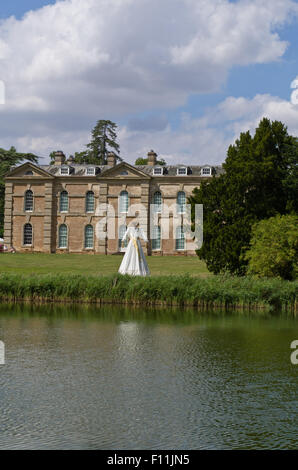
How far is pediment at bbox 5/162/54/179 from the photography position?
49094mm

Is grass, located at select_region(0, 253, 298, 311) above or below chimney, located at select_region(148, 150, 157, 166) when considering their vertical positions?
below

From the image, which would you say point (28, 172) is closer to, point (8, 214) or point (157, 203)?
point (8, 214)

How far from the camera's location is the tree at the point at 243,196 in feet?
92.3

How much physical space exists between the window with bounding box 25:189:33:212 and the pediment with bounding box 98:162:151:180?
20.7ft

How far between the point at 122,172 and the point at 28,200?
8.52 meters

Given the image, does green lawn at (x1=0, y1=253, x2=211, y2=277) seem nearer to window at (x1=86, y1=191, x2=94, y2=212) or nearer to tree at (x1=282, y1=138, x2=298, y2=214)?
tree at (x1=282, y1=138, x2=298, y2=214)

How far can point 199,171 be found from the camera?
160ft

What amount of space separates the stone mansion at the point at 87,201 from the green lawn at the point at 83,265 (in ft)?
25.4

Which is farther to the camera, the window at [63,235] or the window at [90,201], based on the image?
the window at [63,235]

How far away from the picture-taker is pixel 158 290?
2180 centimetres

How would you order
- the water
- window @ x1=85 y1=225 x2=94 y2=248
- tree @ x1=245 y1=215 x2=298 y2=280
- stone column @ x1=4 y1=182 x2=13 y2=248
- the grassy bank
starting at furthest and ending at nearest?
stone column @ x1=4 y1=182 x2=13 y2=248 < window @ x1=85 y1=225 x2=94 y2=248 < tree @ x1=245 y1=215 x2=298 y2=280 < the grassy bank < the water

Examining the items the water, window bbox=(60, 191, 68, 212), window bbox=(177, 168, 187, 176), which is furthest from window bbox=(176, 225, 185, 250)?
the water

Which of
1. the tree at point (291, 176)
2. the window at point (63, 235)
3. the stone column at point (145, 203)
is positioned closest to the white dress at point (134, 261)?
the tree at point (291, 176)

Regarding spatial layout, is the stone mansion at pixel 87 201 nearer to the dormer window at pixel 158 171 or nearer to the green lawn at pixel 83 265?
the dormer window at pixel 158 171
